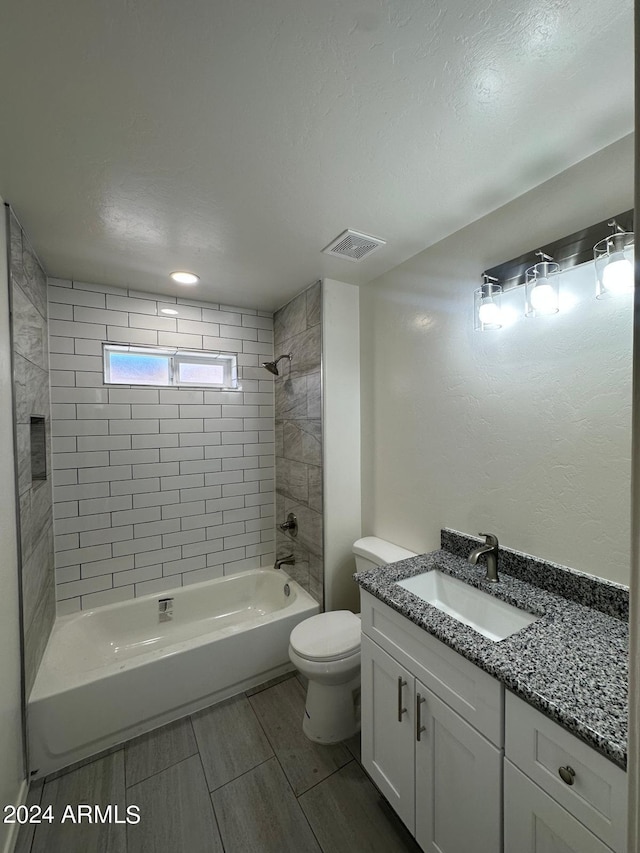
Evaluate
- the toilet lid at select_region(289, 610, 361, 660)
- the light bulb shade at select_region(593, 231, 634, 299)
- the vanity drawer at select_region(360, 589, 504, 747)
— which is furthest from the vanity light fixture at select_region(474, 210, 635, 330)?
the toilet lid at select_region(289, 610, 361, 660)

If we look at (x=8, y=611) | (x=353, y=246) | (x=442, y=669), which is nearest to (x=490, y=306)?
(x=353, y=246)

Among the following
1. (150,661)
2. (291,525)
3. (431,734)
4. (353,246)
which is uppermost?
(353,246)

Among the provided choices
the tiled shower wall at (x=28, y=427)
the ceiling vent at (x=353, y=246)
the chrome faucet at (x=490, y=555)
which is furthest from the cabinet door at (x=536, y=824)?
the ceiling vent at (x=353, y=246)

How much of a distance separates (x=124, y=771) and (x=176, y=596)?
0.98 meters

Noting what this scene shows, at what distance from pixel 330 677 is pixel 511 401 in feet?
4.97

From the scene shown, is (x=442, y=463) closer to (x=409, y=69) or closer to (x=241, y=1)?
(x=409, y=69)

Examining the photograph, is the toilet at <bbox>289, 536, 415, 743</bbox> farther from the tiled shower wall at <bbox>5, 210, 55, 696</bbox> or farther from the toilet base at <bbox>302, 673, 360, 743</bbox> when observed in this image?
the tiled shower wall at <bbox>5, 210, 55, 696</bbox>

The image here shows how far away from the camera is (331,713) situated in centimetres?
171

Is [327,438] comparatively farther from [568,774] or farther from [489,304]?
[568,774]

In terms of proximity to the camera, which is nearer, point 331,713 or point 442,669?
point 442,669

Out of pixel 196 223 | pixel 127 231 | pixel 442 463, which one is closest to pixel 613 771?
pixel 442 463

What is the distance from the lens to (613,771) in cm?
69

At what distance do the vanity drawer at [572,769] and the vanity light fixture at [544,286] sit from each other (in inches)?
48.2

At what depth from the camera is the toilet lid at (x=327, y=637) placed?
5.52 feet
